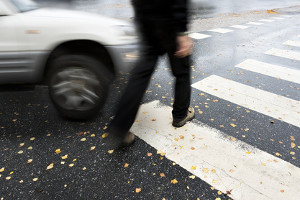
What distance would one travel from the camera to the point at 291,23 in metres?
10.5

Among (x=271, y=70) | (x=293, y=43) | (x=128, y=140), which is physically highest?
(x=128, y=140)

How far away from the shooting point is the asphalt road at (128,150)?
96.7 inches

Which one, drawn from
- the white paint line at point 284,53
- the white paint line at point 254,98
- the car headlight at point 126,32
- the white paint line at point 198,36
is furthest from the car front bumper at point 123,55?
the white paint line at point 198,36

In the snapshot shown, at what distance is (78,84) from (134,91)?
108 cm

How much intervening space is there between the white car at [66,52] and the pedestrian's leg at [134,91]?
28.9 inches

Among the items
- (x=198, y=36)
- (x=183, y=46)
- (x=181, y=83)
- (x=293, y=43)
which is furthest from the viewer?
(x=198, y=36)

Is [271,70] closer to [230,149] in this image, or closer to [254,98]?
[254,98]

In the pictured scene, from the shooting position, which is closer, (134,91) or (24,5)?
(134,91)

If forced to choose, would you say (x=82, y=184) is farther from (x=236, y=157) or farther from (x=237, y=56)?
(x=237, y=56)

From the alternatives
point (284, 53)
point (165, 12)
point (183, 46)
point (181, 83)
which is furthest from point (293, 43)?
point (165, 12)

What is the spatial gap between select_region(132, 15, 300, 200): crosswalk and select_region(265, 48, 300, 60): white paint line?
2.52 metres

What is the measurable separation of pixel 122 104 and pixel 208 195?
4.16 feet

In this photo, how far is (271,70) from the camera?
558cm

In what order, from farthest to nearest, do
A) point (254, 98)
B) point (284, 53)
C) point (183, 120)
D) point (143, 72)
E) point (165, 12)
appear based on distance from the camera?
point (284, 53), point (254, 98), point (183, 120), point (143, 72), point (165, 12)
